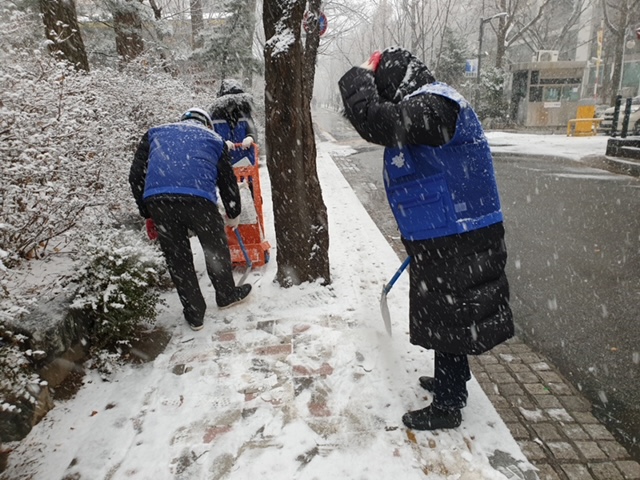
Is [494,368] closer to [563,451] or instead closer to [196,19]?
[563,451]

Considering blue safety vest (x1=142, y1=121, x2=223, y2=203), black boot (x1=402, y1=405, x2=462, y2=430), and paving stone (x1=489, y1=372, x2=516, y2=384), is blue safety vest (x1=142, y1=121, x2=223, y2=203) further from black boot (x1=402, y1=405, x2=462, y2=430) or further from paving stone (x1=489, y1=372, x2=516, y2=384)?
paving stone (x1=489, y1=372, x2=516, y2=384)

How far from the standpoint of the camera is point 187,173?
11.0 feet

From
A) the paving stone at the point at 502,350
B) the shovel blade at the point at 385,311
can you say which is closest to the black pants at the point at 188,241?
the shovel blade at the point at 385,311

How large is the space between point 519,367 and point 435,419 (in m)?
1.03

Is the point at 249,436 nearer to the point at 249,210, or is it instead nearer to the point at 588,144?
the point at 249,210

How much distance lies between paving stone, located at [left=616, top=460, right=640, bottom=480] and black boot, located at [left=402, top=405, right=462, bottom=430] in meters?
0.80

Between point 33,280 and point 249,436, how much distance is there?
6.84 feet

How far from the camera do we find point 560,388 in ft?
9.43

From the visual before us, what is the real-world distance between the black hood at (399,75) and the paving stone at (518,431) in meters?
1.97

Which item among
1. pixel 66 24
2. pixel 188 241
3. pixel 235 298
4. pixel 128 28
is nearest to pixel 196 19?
pixel 128 28

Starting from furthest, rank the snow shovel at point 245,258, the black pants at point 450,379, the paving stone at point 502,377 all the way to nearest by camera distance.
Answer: the snow shovel at point 245,258, the paving stone at point 502,377, the black pants at point 450,379

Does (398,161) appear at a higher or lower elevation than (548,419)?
higher

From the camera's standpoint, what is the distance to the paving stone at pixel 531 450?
2.29 metres

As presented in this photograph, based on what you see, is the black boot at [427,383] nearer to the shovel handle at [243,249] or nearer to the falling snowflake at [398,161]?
the falling snowflake at [398,161]
